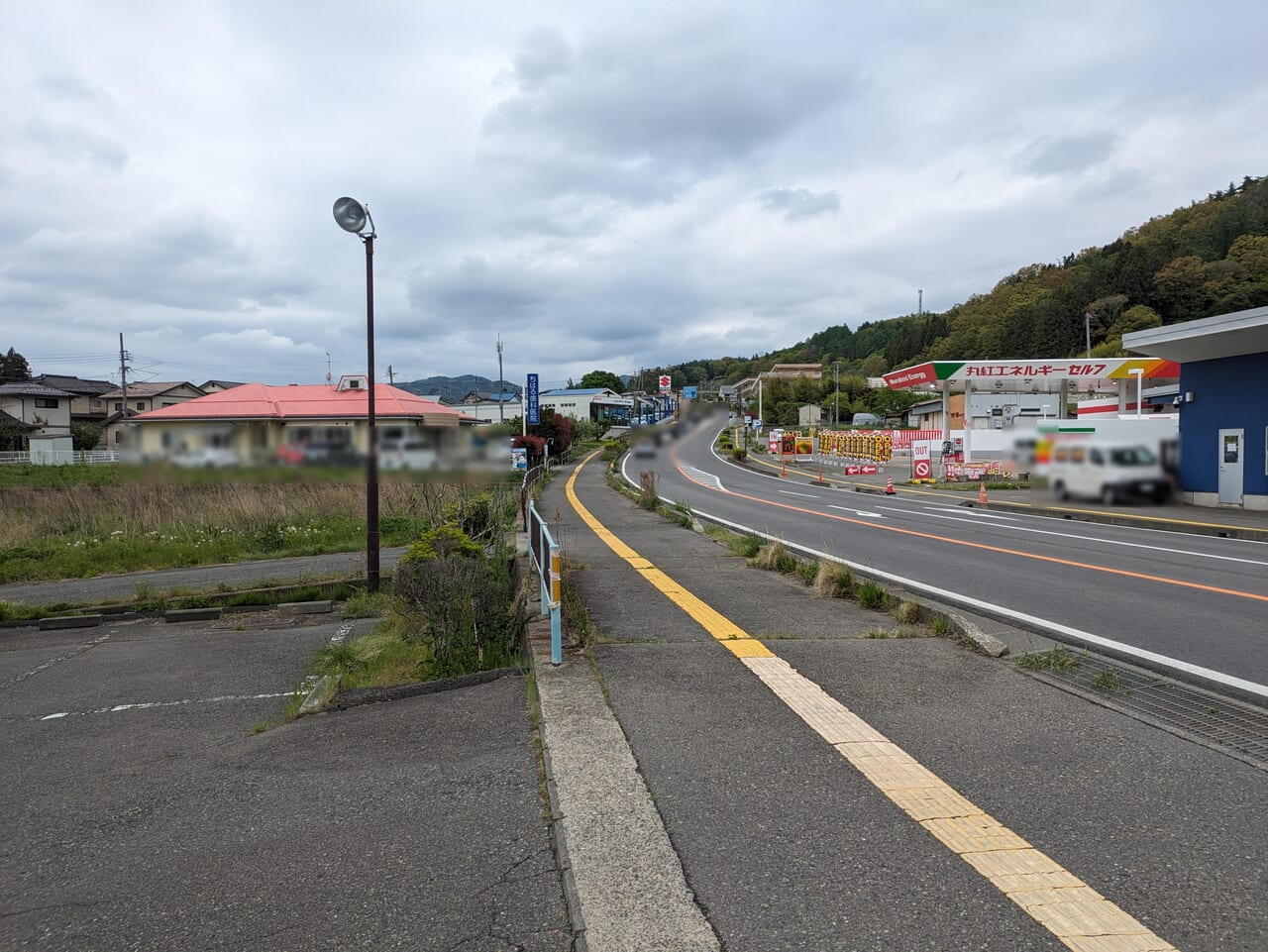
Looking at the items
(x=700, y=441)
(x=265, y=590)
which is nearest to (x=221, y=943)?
(x=265, y=590)

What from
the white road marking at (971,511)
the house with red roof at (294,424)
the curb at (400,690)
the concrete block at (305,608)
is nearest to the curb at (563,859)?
the curb at (400,690)

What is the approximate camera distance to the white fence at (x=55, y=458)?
35250mm

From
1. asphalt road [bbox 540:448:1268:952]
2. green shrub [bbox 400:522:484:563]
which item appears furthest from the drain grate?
green shrub [bbox 400:522:484:563]

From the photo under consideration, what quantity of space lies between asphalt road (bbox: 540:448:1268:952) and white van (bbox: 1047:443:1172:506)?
1.62 meters

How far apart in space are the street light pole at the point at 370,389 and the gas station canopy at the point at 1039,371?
12017mm

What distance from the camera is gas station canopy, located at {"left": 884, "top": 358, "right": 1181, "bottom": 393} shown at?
1555cm

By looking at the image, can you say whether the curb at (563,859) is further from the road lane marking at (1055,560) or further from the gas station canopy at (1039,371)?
the gas station canopy at (1039,371)

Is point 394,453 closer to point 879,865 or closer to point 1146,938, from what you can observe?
point 879,865

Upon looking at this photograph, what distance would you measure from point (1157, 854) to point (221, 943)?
3.67m

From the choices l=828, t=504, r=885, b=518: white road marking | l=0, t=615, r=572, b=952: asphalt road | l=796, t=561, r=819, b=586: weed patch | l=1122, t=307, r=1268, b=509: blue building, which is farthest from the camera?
l=828, t=504, r=885, b=518: white road marking

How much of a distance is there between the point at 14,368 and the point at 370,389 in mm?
84565

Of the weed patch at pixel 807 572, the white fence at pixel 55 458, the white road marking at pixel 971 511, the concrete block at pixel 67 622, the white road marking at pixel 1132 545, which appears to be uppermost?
the white fence at pixel 55 458

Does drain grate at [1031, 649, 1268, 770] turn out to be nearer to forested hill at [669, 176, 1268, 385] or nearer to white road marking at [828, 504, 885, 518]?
white road marking at [828, 504, 885, 518]

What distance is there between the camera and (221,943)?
284 cm
